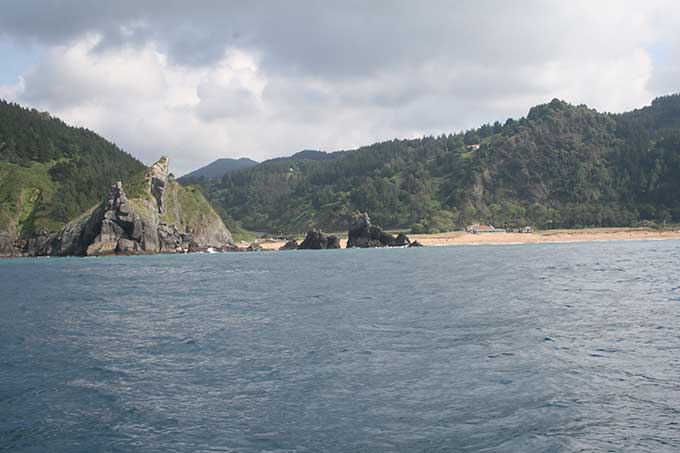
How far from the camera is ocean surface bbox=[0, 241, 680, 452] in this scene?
606 inches

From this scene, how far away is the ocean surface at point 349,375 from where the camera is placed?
1539 centimetres

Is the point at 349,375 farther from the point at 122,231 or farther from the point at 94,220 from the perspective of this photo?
the point at 94,220

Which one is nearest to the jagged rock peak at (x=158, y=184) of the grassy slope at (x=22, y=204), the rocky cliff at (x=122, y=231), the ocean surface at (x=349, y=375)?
the rocky cliff at (x=122, y=231)

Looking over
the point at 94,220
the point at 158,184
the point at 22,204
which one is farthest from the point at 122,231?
the point at 22,204

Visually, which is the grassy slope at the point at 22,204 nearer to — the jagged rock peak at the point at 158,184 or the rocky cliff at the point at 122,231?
the rocky cliff at the point at 122,231

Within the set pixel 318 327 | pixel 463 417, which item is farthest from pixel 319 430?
pixel 318 327

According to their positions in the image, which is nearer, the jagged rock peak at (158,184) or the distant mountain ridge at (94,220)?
the distant mountain ridge at (94,220)

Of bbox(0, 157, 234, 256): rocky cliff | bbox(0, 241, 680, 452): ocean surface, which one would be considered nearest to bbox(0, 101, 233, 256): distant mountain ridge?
bbox(0, 157, 234, 256): rocky cliff

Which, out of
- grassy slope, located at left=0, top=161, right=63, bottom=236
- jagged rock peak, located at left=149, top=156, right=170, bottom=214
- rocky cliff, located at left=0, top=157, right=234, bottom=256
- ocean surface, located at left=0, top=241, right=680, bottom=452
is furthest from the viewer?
jagged rock peak, located at left=149, top=156, right=170, bottom=214

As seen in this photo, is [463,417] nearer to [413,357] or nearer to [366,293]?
[413,357]

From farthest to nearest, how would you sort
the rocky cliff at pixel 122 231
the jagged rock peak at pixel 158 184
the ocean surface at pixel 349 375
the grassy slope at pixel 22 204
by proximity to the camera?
1. the jagged rock peak at pixel 158 184
2. the grassy slope at pixel 22 204
3. the rocky cliff at pixel 122 231
4. the ocean surface at pixel 349 375

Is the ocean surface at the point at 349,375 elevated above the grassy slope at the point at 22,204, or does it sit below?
below

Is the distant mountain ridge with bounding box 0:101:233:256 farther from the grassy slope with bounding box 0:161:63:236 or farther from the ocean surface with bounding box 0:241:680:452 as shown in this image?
the ocean surface with bounding box 0:241:680:452

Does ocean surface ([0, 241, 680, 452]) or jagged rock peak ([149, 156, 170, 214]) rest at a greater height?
jagged rock peak ([149, 156, 170, 214])
